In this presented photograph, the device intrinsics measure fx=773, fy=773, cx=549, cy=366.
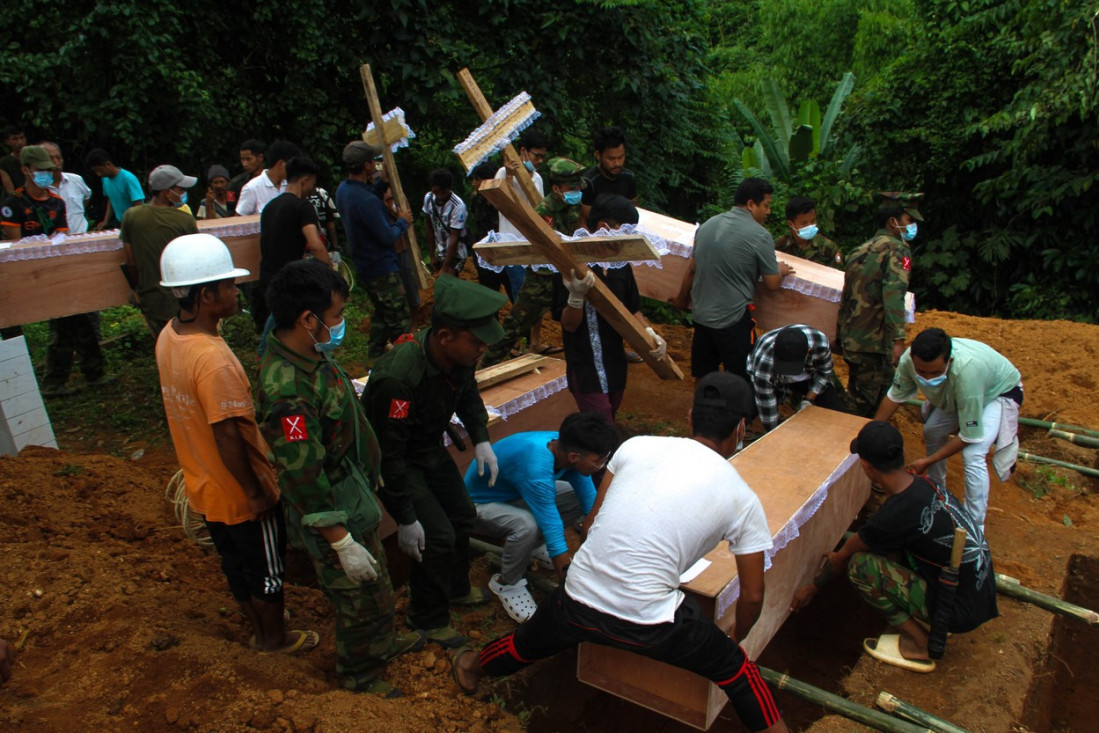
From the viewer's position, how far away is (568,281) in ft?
13.1

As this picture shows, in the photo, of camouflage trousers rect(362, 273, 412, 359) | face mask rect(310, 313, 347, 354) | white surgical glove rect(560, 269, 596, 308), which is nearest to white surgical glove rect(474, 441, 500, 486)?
white surgical glove rect(560, 269, 596, 308)

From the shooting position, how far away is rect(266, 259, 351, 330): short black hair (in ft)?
8.86

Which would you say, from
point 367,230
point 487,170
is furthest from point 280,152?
point 487,170

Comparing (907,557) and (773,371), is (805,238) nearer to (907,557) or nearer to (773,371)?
(773,371)

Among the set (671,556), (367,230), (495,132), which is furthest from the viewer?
(367,230)

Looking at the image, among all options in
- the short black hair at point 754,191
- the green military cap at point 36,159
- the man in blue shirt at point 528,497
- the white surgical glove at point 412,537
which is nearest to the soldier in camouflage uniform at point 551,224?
the short black hair at point 754,191

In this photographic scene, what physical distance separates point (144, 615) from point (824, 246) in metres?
5.42

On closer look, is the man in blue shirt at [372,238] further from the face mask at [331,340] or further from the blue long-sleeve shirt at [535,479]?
the face mask at [331,340]

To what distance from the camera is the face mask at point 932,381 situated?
4367 mm

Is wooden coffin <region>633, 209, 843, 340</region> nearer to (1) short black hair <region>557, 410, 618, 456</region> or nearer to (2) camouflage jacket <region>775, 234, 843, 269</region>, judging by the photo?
(2) camouflage jacket <region>775, 234, 843, 269</region>

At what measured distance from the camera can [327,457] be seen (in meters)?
2.83

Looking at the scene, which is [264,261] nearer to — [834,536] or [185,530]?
[185,530]

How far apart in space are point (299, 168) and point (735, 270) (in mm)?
2970

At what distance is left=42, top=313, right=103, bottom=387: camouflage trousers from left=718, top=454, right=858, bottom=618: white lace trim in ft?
18.2
